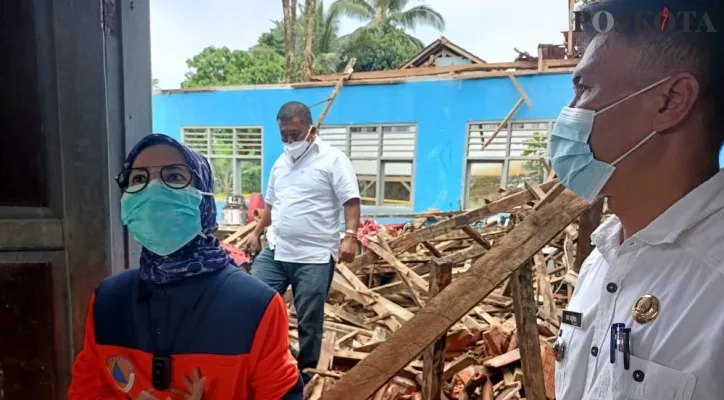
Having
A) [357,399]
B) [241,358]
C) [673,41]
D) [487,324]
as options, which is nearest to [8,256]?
[241,358]

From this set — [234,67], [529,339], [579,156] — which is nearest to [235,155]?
[234,67]

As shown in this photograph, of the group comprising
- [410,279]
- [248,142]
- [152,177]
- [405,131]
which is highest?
[405,131]

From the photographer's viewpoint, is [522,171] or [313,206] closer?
[313,206]

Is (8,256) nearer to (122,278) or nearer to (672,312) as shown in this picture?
(122,278)

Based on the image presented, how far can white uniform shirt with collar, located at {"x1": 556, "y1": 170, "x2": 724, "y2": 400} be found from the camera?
3.08 ft

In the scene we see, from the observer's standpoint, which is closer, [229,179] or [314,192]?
[314,192]

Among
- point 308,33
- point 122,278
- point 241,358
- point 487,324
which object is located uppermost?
point 308,33

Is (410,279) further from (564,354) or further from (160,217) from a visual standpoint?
(160,217)

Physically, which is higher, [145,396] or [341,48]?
[341,48]

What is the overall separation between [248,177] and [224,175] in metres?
0.67

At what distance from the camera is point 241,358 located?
130cm

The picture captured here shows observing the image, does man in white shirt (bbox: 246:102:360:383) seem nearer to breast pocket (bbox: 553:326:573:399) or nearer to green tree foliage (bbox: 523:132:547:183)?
breast pocket (bbox: 553:326:573:399)

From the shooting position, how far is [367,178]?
11.2m

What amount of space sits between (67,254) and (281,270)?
224cm
